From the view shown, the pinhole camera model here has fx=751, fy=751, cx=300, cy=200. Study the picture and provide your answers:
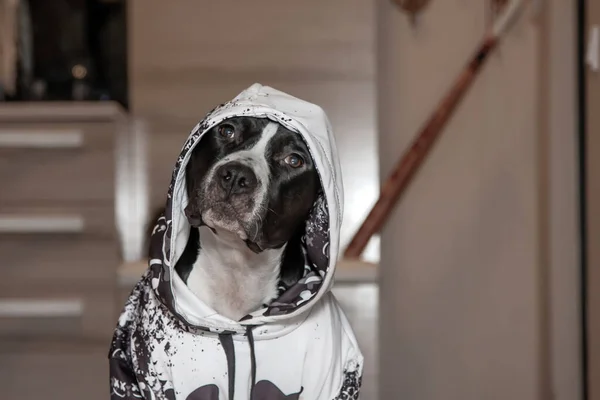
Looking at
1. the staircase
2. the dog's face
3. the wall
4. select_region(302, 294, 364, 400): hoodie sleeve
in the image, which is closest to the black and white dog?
the dog's face

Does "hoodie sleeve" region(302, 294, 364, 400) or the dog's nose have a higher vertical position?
the dog's nose

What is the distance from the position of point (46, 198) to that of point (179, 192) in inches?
33.5

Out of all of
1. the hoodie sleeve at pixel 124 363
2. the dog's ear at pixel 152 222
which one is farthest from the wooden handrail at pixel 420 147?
the hoodie sleeve at pixel 124 363

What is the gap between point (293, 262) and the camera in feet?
4.92

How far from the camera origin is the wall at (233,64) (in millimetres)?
2355

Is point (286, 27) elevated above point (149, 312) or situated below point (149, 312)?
above

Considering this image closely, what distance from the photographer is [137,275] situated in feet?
6.82

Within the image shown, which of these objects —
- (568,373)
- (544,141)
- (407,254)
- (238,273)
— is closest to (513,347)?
(568,373)

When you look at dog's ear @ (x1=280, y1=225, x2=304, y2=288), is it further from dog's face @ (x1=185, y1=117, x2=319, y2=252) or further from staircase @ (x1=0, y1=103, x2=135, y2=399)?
staircase @ (x1=0, y1=103, x2=135, y2=399)

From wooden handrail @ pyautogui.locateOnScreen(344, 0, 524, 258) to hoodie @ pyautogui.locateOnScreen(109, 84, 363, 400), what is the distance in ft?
2.86

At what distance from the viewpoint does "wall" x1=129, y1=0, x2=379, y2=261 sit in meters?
2.36

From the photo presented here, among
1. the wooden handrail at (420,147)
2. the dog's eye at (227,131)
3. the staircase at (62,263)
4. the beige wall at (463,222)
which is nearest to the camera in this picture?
the dog's eye at (227,131)

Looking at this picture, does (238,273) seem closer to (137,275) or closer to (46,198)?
(137,275)

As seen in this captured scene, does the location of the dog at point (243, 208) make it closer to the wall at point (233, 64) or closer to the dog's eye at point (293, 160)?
the dog's eye at point (293, 160)
